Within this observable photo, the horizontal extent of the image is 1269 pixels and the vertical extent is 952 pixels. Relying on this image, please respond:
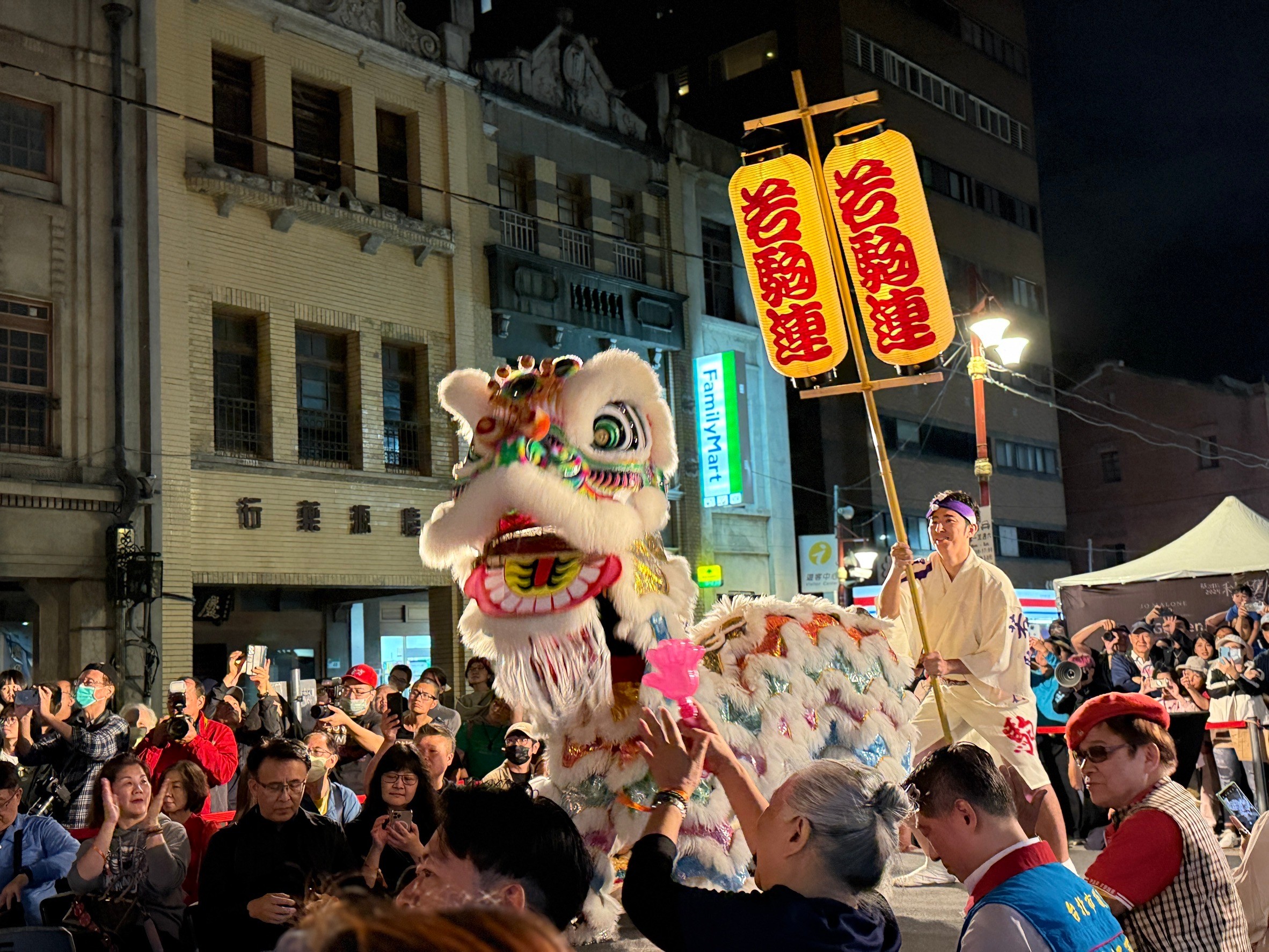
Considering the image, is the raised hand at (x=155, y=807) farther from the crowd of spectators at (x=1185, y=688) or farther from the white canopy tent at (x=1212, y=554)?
the white canopy tent at (x=1212, y=554)

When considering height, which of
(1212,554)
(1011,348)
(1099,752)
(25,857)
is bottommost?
(25,857)

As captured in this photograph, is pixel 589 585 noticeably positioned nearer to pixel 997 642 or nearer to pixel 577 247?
pixel 997 642

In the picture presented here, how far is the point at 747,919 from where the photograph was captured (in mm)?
2465

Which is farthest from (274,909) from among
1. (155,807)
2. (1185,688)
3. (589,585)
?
(1185,688)

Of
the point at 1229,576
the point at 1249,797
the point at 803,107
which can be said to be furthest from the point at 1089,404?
the point at 803,107

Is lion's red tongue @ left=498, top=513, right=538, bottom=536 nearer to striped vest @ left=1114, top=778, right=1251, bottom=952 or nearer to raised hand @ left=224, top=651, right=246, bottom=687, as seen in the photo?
striped vest @ left=1114, top=778, right=1251, bottom=952

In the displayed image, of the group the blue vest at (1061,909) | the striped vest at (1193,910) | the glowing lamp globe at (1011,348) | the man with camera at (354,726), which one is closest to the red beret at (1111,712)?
the striped vest at (1193,910)

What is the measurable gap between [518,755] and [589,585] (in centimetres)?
245

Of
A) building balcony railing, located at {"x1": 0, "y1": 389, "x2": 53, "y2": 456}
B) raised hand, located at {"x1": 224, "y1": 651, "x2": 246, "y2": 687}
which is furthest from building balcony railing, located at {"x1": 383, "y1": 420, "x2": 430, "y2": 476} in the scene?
raised hand, located at {"x1": 224, "y1": 651, "x2": 246, "y2": 687}

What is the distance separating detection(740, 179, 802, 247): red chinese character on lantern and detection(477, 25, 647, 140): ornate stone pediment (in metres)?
11.7

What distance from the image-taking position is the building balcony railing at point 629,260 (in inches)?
785

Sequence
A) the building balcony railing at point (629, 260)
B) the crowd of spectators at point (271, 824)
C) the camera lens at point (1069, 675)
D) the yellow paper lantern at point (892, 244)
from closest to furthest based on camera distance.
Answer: the crowd of spectators at point (271, 824)
the yellow paper lantern at point (892, 244)
the camera lens at point (1069, 675)
the building balcony railing at point (629, 260)

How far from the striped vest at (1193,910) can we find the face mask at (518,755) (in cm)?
378

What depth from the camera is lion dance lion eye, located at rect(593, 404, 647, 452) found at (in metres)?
4.48
